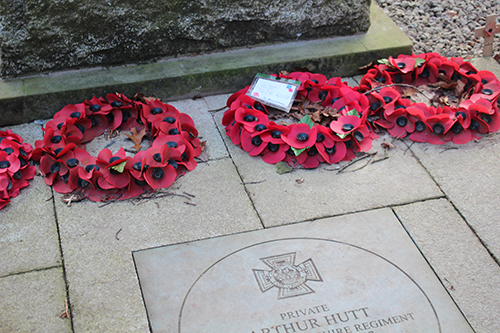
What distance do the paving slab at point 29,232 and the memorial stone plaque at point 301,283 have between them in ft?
1.72

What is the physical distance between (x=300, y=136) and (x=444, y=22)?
9.21 feet

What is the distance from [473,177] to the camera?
125 inches

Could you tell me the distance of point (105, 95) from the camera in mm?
3678

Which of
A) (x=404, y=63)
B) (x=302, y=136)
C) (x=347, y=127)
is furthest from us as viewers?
(x=404, y=63)

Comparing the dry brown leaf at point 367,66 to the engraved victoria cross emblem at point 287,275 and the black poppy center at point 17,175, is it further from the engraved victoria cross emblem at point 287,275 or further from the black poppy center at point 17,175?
the black poppy center at point 17,175

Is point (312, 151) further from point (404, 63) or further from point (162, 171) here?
point (404, 63)

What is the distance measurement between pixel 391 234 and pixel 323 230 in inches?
15.6

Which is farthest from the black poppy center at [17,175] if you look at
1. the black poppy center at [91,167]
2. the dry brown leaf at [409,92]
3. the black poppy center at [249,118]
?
the dry brown leaf at [409,92]

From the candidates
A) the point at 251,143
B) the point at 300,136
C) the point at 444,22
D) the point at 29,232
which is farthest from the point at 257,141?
the point at 444,22

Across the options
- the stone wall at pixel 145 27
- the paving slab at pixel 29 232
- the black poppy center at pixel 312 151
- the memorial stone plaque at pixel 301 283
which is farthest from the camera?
the stone wall at pixel 145 27

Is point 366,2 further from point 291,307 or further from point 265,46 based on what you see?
point 291,307

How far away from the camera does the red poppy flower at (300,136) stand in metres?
3.20

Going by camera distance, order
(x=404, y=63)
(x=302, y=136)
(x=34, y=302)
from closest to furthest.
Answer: (x=34, y=302) < (x=302, y=136) < (x=404, y=63)

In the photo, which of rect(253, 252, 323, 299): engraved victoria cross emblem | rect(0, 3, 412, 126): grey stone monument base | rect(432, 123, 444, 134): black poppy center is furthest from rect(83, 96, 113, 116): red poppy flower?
rect(432, 123, 444, 134): black poppy center
